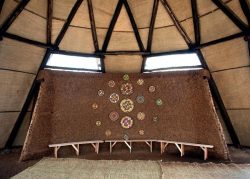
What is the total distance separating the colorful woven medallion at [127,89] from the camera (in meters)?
9.40

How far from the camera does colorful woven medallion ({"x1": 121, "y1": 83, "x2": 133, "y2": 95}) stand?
9.40 meters

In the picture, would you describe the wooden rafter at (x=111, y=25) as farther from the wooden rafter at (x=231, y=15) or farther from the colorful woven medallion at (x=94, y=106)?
the wooden rafter at (x=231, y=15)

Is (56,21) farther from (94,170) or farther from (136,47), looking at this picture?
(94,170)

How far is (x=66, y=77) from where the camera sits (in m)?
8.79

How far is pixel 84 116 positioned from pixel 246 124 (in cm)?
624

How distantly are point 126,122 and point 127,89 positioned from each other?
137 centimetres

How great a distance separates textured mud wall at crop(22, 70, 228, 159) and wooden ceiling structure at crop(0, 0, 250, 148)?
818 mm

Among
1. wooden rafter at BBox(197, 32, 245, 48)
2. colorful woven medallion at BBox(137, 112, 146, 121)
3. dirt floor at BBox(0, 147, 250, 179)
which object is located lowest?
dirt floor at BBox(0, 147, 250, 179)

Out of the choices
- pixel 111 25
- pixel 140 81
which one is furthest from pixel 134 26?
pixel 140 81

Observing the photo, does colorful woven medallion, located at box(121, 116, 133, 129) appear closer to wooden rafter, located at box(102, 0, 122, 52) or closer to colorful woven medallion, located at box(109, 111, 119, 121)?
colorful woven medallion, located at box(109, 111, 119, 121)

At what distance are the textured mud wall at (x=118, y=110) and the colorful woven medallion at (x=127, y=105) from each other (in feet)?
0.43

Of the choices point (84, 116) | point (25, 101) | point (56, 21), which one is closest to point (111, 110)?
point (84, 116)

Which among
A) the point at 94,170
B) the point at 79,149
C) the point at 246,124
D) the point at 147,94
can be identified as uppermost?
the point at 147,94

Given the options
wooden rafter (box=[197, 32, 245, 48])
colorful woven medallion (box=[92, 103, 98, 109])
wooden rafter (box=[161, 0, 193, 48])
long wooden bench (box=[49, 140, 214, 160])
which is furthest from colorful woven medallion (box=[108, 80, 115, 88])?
wooden rafter (box=[197, 32, 245, 48])
